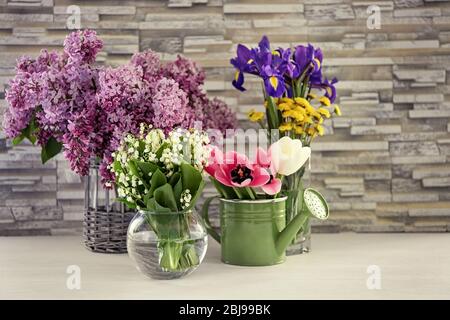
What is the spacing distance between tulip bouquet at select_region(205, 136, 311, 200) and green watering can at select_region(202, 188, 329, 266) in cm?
3

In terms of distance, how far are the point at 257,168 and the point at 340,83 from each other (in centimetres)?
47

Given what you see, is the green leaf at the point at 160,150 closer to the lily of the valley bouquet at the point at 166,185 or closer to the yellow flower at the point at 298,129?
the lily of the valley bouquet at the point at 166,185

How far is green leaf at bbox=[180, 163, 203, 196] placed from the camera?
4.07 feet

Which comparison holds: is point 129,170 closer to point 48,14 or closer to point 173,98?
point 173,98

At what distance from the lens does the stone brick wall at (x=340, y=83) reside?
1653 mm

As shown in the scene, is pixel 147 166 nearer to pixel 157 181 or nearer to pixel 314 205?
pixel 157 181

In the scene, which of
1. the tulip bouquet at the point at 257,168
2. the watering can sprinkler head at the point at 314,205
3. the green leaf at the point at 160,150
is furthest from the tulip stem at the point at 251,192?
the green leaf at the point at 160,150

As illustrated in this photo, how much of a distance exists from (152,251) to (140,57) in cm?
46

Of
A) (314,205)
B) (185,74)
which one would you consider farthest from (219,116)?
(314,205)

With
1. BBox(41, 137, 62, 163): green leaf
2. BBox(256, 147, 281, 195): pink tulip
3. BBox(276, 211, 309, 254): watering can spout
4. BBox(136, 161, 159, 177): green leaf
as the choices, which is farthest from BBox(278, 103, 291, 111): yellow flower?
BBox(41, 137, 62, 163): green leaf

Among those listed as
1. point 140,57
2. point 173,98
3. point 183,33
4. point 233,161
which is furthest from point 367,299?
point 183,33

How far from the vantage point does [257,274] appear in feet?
4.23

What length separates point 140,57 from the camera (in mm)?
1462

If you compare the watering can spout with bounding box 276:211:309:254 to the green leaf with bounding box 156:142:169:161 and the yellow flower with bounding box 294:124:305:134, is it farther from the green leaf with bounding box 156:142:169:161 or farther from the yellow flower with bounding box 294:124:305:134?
the green leaf with bounding box 156:142:169:161
